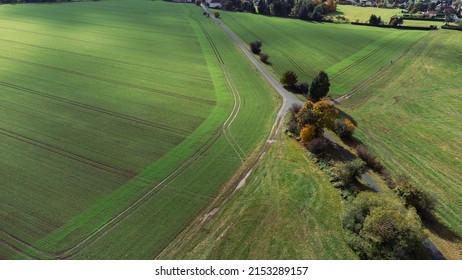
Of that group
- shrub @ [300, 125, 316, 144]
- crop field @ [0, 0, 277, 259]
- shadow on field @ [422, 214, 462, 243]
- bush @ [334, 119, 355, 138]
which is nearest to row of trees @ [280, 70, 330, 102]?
crop field @ [0, 0, 277, 259]

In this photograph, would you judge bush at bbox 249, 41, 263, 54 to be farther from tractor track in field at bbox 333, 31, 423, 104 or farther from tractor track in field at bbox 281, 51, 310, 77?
tractor track in field at bbox 333, 31, 423, 104

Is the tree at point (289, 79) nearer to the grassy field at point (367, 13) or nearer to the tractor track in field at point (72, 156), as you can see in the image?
the tractor track in field at point (72, 156)

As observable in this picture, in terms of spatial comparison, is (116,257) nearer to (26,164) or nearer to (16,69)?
(26,164)

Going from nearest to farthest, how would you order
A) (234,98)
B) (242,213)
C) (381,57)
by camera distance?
(242,213) → (234,98) → (381,57)

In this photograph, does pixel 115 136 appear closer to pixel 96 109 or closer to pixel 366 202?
pixel 96 109

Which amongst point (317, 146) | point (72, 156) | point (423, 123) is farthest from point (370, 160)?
point (72, 156)
